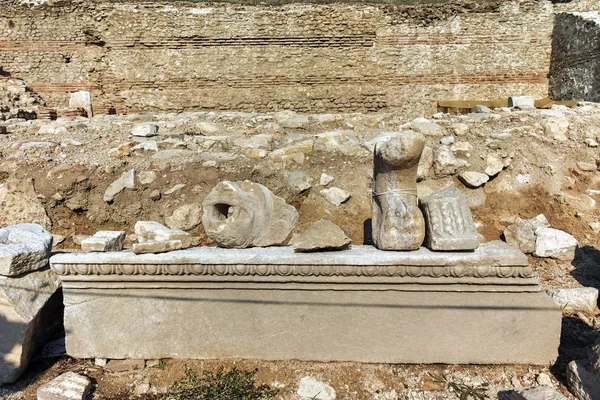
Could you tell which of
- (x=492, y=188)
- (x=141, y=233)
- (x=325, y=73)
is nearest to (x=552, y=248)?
(x=492, y=188)

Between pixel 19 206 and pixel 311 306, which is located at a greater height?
pixel 19 206

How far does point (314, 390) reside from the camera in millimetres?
2240

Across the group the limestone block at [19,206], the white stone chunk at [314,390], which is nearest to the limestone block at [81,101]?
the limestone block at [19,206]

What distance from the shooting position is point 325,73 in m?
9.51

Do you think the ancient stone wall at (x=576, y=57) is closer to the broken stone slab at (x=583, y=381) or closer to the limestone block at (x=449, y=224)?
the limestone block at (x=449, y=224)

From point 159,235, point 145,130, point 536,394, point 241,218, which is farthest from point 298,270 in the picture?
point 145,130

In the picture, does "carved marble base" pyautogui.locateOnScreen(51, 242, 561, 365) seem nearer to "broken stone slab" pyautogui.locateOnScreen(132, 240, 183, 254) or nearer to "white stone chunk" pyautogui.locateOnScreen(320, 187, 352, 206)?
"broken stone slab" pyautogui.locateOnScreen(132, 240, 183, 254)

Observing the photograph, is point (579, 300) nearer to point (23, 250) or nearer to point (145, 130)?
point (23, 250)

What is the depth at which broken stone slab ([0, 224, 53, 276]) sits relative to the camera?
7.45 ft

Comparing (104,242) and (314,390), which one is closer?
(314,390)

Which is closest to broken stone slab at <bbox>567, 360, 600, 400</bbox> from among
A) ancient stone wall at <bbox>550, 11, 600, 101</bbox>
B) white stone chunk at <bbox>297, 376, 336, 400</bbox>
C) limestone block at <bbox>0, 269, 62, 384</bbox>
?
white stone chunk at <bbox>297, 376, 336, 400</bbox>

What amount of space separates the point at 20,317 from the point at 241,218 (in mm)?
1400

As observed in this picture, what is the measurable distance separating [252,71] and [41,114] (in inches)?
180

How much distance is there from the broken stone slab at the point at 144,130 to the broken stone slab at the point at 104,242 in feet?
8.91
